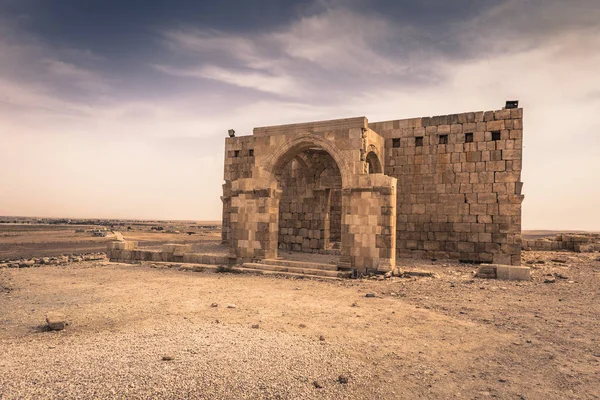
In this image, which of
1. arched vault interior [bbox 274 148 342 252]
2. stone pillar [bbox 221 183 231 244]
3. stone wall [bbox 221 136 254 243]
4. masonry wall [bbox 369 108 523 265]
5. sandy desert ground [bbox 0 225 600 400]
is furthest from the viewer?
stone pillar [bbox 221 183 231 244]

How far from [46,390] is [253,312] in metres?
3.81

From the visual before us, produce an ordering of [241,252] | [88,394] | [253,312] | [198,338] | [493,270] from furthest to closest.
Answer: [241,252] → [493,270] → [253,312] → [198,338] → [88,394]

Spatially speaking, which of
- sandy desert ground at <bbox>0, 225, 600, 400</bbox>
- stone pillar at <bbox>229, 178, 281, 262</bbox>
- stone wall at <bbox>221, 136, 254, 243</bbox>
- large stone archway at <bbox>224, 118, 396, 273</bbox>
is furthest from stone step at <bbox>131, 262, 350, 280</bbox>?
stone wall at <bbox>221, 136, 254, 243</bbox>

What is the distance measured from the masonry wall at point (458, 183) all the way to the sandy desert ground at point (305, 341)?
3.97m

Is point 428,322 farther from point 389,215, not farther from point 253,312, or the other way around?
point 389,215

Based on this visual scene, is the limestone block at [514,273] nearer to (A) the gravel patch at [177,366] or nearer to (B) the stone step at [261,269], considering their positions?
(B) the stone step at [261,269]

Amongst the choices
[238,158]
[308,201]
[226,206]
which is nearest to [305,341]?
[308,201]

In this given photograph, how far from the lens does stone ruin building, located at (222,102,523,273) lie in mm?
11656

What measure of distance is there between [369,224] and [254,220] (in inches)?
168

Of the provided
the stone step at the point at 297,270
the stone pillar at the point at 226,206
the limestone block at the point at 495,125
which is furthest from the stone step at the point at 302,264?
the stone pillar at the point at 226,206

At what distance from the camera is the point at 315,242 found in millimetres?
18141

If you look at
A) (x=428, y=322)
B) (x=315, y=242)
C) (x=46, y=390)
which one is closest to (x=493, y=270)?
(x=428, y=322)

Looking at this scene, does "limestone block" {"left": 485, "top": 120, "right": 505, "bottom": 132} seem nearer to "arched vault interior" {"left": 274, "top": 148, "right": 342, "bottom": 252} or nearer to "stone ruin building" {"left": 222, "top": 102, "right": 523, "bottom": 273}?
"stone ruin building" {"left": 222, "top": 102, "right": 523, "bottom": 273}

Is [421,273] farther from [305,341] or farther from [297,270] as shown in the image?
[305,341]
